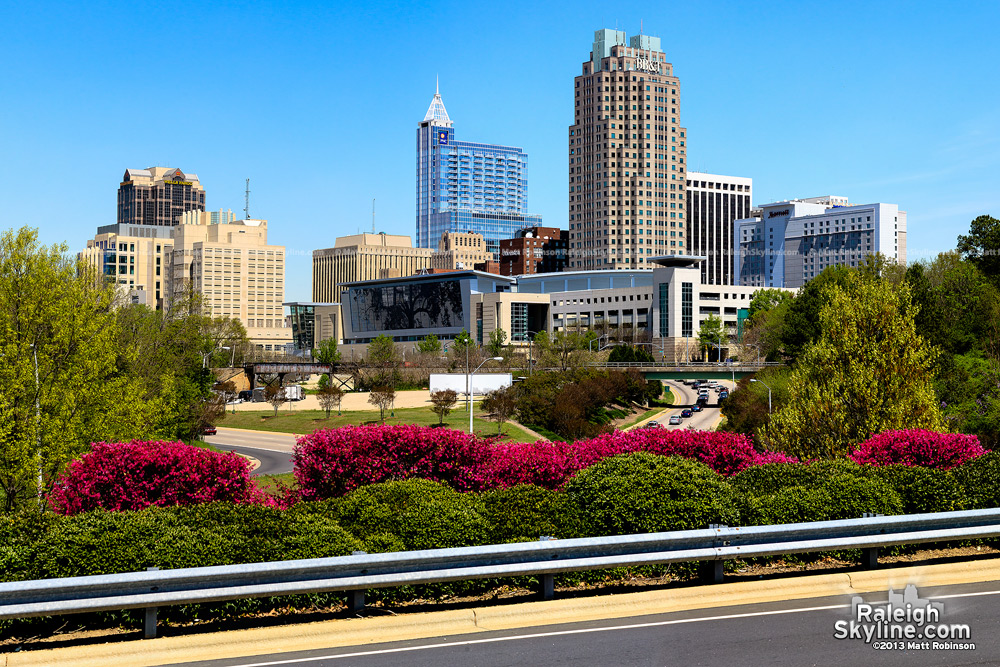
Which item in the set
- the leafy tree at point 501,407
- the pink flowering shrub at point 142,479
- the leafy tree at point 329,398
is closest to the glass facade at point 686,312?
the leafy tree at point 329,398

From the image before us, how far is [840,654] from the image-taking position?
923 cm

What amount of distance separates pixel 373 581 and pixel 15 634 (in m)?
3.84

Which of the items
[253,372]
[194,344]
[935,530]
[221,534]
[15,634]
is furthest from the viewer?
[253,372]

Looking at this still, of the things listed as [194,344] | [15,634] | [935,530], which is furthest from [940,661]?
[194,344]

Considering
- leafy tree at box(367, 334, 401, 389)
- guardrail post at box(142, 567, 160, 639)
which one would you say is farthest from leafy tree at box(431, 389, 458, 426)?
guardrail post at box(142, 567, 160, 639)

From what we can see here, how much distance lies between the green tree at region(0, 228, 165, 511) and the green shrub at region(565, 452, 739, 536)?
18.2m

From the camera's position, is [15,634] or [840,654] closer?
[840,654]

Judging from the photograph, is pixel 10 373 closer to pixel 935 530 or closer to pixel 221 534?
pixel 221 534

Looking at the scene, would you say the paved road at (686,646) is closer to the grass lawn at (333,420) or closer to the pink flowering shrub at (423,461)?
the pink flowering shrub at (423,461)

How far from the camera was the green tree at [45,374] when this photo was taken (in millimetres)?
26250

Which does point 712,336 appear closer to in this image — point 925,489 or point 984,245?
point 984,245

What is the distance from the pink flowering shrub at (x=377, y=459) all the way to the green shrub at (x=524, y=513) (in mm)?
3331

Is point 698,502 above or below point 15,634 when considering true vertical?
above

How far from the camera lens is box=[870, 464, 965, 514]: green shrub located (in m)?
14.6
